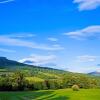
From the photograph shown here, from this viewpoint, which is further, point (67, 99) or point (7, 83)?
point (7, 83)

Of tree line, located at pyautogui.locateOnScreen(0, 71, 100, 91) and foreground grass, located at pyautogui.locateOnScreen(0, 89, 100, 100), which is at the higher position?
tree line, located at pyautogui.locateOnScreen(0, 71, 100, 91)

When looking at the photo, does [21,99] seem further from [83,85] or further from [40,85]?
[83,85]

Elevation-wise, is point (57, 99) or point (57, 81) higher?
point (57, 81)

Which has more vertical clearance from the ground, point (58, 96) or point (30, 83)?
point (30, 83)

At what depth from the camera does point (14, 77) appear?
113m

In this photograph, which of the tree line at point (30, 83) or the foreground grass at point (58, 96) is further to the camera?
the tree line at point (30, 83)

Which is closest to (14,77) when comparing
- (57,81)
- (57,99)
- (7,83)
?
(7,83)

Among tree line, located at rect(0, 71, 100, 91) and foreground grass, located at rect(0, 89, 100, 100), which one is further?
tree line, located at rect(0, 71, 100, 91)

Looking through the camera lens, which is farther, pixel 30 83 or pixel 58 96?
pixel 30 83

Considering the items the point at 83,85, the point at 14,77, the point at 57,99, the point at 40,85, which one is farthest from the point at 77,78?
the point at 57,99

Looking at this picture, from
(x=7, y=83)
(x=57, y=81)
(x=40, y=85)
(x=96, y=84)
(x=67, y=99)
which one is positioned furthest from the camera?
(x=96, y=84)

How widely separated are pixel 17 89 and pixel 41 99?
41891 mm

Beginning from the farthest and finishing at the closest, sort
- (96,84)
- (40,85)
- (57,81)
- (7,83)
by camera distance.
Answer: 1. (96,84)
2. (57,81)
3. (40,85)
4. (7,83)

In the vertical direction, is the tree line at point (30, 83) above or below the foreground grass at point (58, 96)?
above
